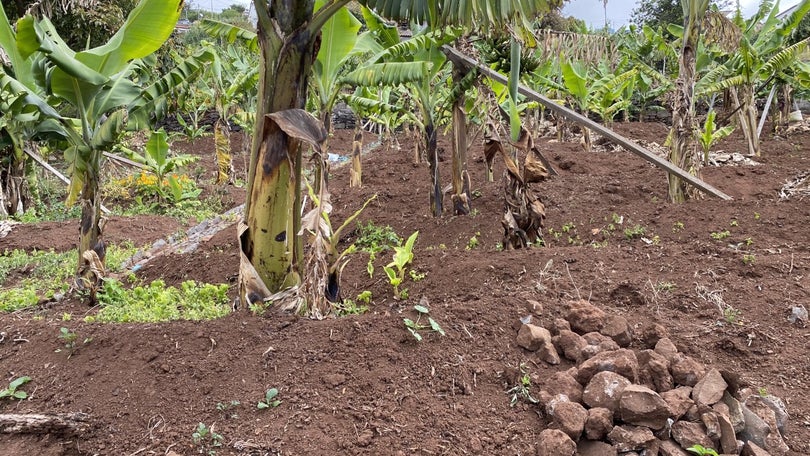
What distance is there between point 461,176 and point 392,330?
11.8 feet

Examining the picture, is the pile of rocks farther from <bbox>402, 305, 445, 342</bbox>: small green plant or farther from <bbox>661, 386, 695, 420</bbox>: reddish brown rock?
<bbox>402, 305, 445, 342</bbox>: small green plant

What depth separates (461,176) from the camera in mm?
6113

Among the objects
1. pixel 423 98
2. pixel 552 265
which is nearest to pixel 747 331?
pixel 552 265

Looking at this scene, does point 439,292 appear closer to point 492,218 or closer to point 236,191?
point 492,218

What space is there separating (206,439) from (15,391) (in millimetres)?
1272

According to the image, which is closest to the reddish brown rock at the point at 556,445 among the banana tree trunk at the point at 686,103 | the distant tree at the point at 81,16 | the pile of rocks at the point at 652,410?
the pile of rocks at the point at 652,410

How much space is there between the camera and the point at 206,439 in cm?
228

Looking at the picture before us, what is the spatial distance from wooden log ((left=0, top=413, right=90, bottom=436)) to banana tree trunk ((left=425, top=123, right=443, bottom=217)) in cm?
449

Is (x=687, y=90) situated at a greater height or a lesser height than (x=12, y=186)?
greater

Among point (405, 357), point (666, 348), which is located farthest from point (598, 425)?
point (405, 357)

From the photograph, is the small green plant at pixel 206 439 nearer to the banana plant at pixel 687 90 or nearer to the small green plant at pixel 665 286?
the small green plant at pixel 665 286

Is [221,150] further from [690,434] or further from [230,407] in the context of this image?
[690,434]

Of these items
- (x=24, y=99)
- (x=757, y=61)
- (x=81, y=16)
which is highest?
(x=81, y=16)

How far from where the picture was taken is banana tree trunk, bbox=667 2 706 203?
18.4ft
